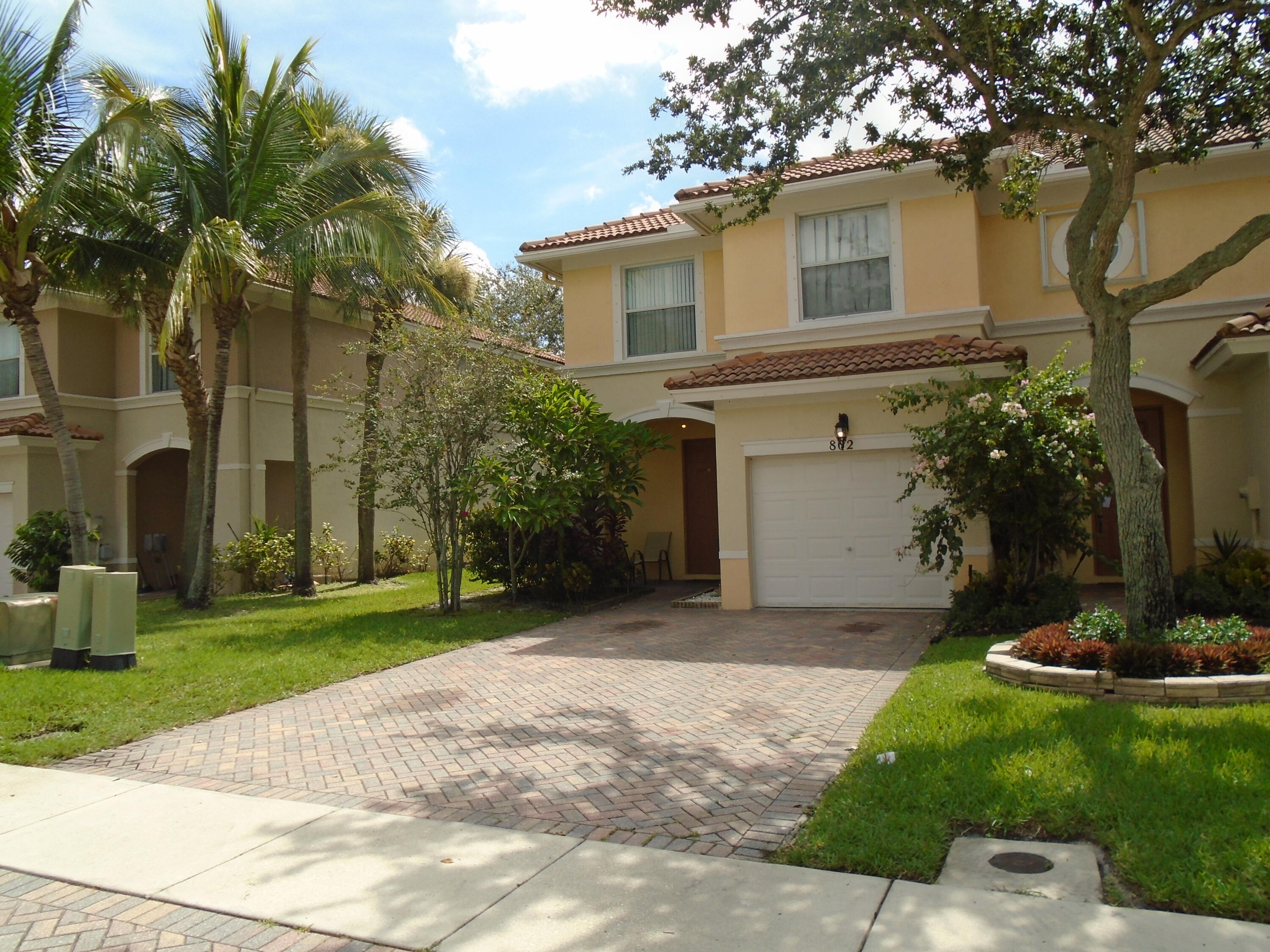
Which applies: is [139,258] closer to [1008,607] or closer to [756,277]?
[756,277]

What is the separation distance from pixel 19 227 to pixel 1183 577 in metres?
15.9

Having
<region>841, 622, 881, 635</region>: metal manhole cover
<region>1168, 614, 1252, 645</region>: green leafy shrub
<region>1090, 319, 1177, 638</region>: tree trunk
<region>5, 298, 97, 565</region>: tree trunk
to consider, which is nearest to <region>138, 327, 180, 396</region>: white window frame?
<region>5, 298, 97, 565</region>: tree trunk

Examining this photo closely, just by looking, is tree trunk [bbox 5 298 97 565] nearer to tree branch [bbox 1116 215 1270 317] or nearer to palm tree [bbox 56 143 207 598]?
palm tree [bbox 56 143 207 598]

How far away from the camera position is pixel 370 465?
1338cm

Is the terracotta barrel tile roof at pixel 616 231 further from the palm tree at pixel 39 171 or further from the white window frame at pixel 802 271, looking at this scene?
the palm tree at pixel 39 171

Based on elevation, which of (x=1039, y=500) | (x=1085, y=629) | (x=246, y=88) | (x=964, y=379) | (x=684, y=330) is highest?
(x=246, y=88)

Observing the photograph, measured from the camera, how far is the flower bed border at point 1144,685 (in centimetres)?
664

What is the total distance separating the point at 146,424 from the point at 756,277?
43.1ft

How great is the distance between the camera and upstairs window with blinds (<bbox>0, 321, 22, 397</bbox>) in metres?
20.4

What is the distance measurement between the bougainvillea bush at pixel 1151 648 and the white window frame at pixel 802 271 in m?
6.69

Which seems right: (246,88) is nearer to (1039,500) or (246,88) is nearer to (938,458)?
(938,458)

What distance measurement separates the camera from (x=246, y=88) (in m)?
14.2

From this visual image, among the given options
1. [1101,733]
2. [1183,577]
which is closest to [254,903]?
[1101,733]

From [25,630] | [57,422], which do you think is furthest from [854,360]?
[57,422]
